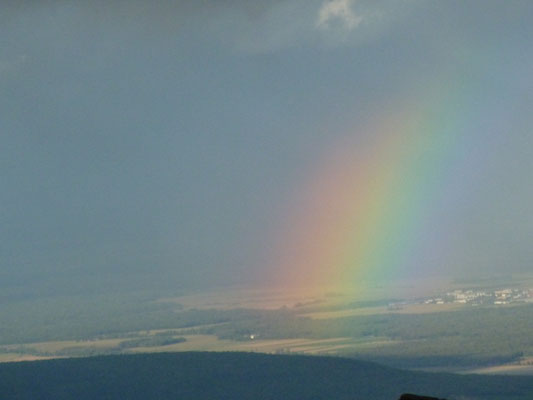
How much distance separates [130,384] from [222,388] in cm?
1099

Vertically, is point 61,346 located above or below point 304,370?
above

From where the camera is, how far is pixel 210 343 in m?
190

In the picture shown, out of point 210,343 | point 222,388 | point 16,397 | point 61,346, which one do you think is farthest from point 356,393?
point 61,346

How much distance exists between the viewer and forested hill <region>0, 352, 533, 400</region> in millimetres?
130375

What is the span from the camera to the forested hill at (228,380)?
13038 centimetres

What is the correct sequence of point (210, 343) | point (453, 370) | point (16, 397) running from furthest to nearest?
point (210, 343) → point (453, 370) → point (16, 397)

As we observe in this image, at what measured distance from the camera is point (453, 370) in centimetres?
15975

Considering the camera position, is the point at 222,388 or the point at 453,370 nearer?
the point at 222,388

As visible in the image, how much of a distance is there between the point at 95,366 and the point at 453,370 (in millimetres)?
50612

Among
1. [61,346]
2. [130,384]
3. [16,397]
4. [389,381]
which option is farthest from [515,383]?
[61,346]

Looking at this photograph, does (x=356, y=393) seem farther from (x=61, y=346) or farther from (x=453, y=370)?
(x=61, y=346)

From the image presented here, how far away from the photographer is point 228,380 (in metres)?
140

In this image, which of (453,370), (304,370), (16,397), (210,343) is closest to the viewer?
(16,397)

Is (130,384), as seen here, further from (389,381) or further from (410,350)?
(410,350)
